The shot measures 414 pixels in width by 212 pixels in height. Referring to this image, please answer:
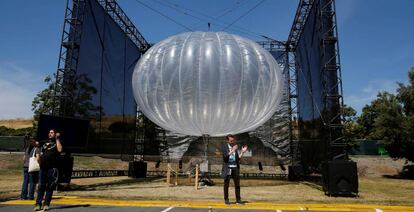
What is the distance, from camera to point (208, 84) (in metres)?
10.1

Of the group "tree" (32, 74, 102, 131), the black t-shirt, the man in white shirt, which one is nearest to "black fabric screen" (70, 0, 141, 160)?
"tree" (32, 74, 102, 131)

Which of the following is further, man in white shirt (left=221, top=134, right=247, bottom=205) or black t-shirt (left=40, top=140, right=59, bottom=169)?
man in white shirt (left=221, top=134, right=247, bottom=205)

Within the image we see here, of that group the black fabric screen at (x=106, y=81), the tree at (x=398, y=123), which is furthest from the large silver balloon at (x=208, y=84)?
the tree at (x=398, y=123)

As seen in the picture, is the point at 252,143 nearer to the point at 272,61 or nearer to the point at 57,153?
the point at 272,61

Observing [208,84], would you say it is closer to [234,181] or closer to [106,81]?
[234,181]

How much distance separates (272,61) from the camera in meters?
11.6

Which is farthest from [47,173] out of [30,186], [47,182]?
[30,186]

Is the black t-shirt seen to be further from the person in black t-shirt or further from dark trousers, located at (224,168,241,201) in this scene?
dark trousers, located at (224,168,241,201)

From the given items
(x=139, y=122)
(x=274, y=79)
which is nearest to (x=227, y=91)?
(x=274, y=79)

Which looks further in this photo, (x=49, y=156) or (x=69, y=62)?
(x=69, y=62)

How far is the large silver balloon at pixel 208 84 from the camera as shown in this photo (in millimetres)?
10203

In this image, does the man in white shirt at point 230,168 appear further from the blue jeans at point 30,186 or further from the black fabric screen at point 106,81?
the black fabric screen at point 106,81

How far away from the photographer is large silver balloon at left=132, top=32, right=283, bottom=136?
10.2 meters

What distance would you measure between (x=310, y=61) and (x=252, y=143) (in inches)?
432
